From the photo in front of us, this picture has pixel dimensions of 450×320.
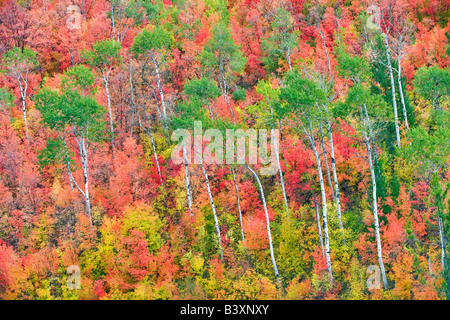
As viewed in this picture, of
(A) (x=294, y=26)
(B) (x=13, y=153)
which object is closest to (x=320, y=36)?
(A) (x=294, y=26)

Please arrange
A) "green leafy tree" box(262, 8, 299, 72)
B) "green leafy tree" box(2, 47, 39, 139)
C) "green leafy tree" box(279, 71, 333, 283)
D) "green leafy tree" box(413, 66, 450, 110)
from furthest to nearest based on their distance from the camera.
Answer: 1. "green leafy tree" box(262, 8, 299, 72)
2. "green leafy tree" box(2, 47, 39, 139)
3. "green leafy tree" box(413, 66, 450, 110)
4. "green leafy tree" box(279, 71, 333, 283)

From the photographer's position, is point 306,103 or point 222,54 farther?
Result: point 222,54

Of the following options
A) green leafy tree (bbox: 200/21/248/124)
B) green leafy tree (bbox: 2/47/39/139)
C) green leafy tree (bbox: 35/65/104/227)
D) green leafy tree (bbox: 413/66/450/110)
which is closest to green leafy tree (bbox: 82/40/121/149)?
green leafy tree (bbox: 35/65/104/227)

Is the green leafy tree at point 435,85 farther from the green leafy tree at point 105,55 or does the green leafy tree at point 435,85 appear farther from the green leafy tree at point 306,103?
the green leafy tree at point 105,55

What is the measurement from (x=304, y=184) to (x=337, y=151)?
402 centimetres

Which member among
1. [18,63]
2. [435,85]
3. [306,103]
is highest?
[18,63]

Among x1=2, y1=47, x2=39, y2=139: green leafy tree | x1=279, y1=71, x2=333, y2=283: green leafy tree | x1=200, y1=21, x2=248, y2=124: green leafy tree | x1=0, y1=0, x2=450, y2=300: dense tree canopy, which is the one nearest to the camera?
x1=279, y1=71, x2=333, y2=283: green leafy tree

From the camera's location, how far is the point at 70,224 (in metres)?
27.3

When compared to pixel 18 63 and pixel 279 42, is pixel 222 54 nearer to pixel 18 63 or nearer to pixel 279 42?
pixel 279 42

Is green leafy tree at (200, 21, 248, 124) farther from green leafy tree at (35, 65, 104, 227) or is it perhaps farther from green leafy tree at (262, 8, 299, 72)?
green leafy tree at (35, 65, 104, 227)

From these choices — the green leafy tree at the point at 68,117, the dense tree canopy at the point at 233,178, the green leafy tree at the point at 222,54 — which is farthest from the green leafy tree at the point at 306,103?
the green leafy tree at the point at 222,54

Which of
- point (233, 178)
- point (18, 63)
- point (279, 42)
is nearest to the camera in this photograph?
point (233, 178)

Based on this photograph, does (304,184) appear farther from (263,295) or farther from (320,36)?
(320,36)

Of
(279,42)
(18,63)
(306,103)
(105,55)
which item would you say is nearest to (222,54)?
(279,42)
